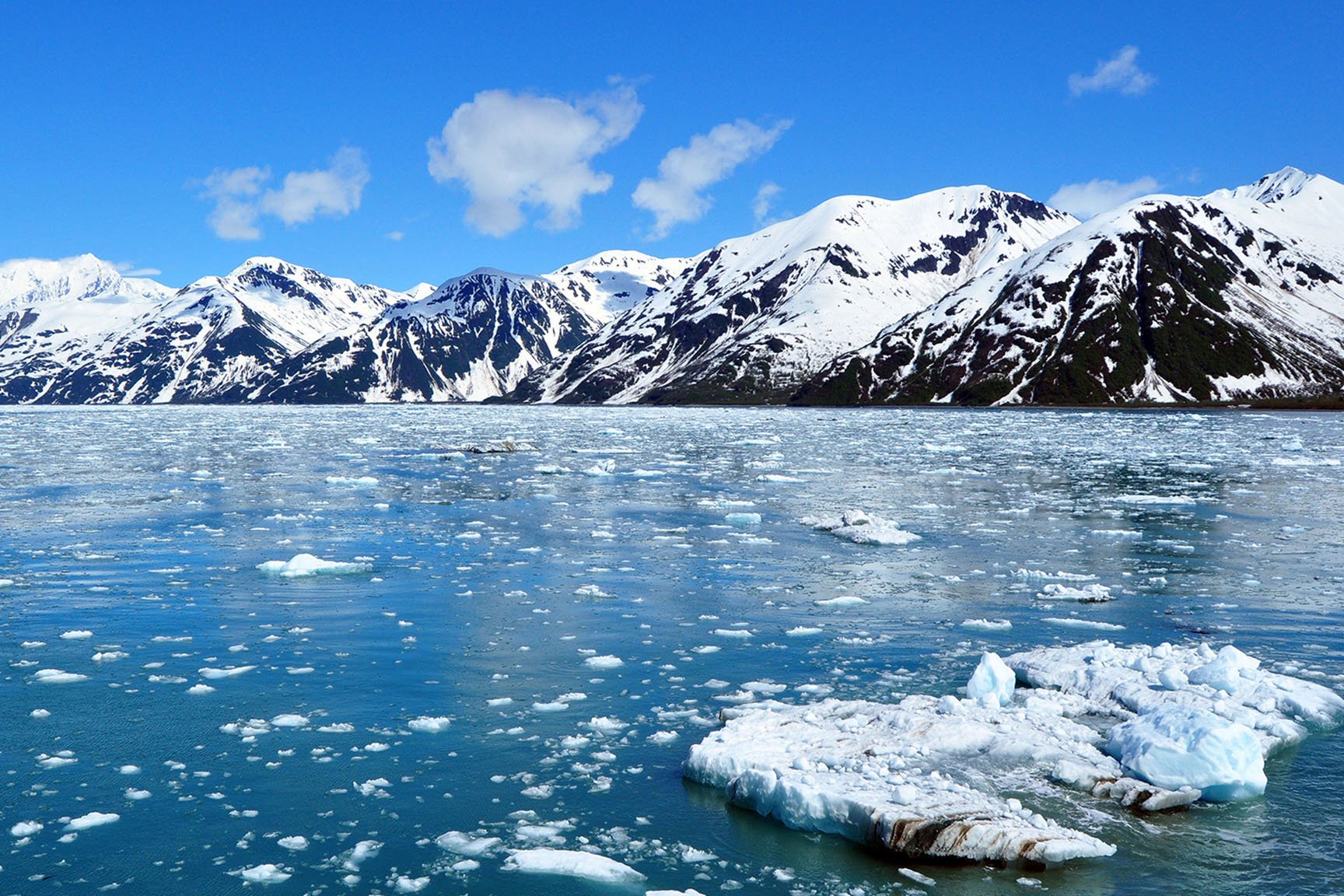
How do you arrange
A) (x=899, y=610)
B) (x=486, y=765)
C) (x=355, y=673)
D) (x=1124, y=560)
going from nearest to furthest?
(x=486, y=765) < (x=355, y=673) < (x=899, y=610) < (x=1124, y=560)

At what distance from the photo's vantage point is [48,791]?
37.4ft

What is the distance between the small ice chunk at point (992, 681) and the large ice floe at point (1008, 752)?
0.02 meters

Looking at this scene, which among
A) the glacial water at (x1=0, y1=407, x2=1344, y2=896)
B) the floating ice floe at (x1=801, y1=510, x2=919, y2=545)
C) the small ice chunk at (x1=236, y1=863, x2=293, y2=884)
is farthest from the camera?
the floating ice floe at (x1=801, y1=510, x2=919, y2=545)

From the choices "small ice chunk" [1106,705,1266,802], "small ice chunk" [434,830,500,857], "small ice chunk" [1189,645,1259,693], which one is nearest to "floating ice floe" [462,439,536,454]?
"small ice chunk" [1189,645,1259,693]

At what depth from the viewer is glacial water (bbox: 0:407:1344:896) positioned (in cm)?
1006

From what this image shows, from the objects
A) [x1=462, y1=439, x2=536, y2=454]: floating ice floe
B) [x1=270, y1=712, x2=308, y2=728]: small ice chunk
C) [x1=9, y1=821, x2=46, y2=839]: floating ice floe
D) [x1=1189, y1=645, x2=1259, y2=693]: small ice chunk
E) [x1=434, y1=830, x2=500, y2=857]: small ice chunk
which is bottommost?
[x1=434, y1=830, x2=500, y2=857]: small ice chunk

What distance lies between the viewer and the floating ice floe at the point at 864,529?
1147 inches

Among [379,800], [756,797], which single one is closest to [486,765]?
[379,800]

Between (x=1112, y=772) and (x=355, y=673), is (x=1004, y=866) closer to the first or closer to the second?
(x=1112, y=772)

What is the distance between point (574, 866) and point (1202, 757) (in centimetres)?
749

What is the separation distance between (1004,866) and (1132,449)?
71.5 meters

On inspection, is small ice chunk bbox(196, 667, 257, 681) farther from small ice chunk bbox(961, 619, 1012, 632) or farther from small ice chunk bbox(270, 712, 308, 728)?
small ice chunk bbox(961, 619, 1012, 632)

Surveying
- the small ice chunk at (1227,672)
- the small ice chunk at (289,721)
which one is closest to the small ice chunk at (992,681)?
the small ice chunk at (1227,672)

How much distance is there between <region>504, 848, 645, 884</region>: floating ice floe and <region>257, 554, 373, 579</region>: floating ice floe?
16.0m
